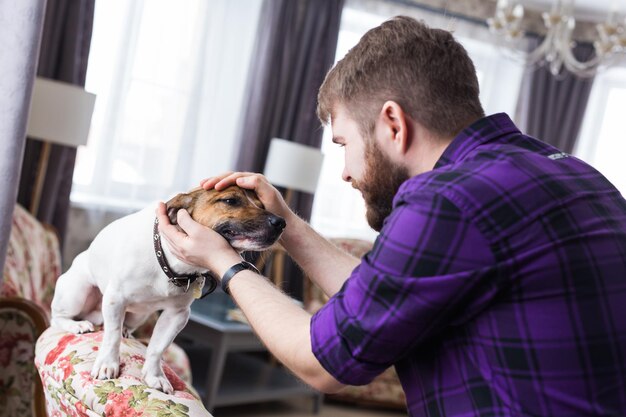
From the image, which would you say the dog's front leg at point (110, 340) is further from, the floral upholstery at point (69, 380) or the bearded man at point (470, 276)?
the bearded man at point (470, 276)

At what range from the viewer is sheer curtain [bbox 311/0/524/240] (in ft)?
19.5

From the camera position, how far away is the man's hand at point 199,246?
51.6 inches

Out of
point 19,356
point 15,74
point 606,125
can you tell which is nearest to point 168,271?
point 15,74

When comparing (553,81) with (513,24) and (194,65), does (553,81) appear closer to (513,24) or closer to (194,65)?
(513,24)

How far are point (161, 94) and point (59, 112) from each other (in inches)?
51.9

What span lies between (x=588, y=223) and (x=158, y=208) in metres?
0.78

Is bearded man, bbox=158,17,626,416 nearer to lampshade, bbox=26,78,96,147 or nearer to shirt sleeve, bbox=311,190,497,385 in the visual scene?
shirt sleeve, bbox=311,190,497,385

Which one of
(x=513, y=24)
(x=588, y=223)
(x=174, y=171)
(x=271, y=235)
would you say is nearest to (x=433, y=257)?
(x=588, y=223)

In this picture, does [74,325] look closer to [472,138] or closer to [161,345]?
[161,345]

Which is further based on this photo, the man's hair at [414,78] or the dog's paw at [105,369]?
the dog's paw at [105,369]

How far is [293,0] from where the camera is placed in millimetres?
5348

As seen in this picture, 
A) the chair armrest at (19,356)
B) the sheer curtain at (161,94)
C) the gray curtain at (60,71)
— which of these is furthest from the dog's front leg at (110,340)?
the sheer curtain at (161,94)

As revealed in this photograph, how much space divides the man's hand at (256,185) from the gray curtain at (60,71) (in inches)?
118

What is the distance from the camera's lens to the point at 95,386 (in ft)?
4.38
